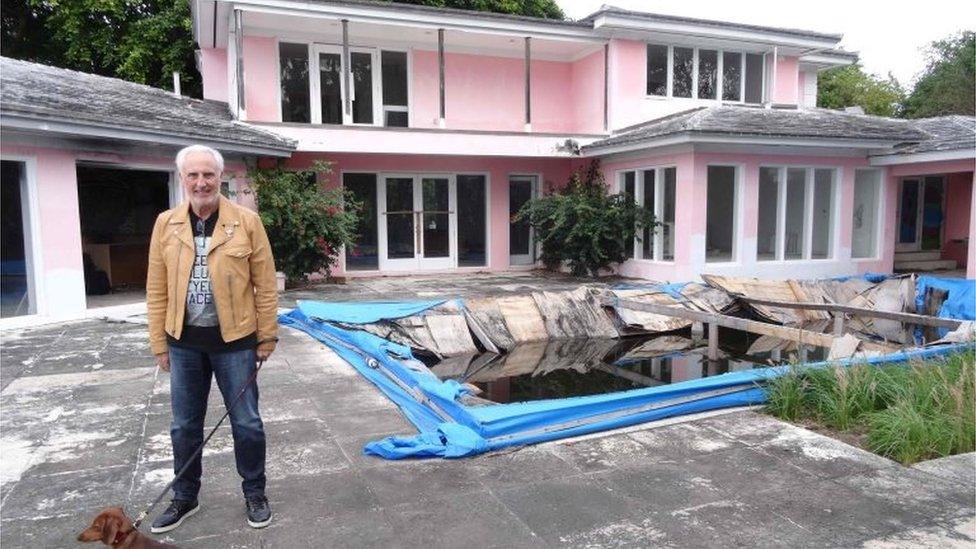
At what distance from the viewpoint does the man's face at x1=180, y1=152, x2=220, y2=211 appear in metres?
3.11

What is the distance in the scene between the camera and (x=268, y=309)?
333 cm

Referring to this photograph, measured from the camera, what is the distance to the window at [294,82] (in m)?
14.1

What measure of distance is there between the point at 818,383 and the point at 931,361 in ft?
3.79

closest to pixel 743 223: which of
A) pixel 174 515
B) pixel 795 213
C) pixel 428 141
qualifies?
pixel 795 213

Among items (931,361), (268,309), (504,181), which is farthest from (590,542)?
(504,181)

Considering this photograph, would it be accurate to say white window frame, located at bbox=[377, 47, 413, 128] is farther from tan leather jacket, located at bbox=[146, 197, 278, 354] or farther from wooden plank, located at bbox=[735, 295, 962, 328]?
tan leather jacket, located at bbox=[146, 197, 278, 354]

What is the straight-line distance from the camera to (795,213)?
14297mm

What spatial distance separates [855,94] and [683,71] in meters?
23.4

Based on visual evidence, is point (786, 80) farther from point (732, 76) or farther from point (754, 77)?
point (732, 76)

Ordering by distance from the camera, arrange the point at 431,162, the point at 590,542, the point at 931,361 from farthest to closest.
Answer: the point at 431,162
the point at 931,361
the point at 590,542

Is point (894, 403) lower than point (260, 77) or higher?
lower

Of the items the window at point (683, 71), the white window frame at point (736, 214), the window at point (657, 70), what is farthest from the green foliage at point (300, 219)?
the window at point (683, 71)

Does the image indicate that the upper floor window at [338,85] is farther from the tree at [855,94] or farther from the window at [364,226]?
the tree at [855,94]

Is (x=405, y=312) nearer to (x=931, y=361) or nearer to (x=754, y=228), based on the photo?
(x=931, y=361)
